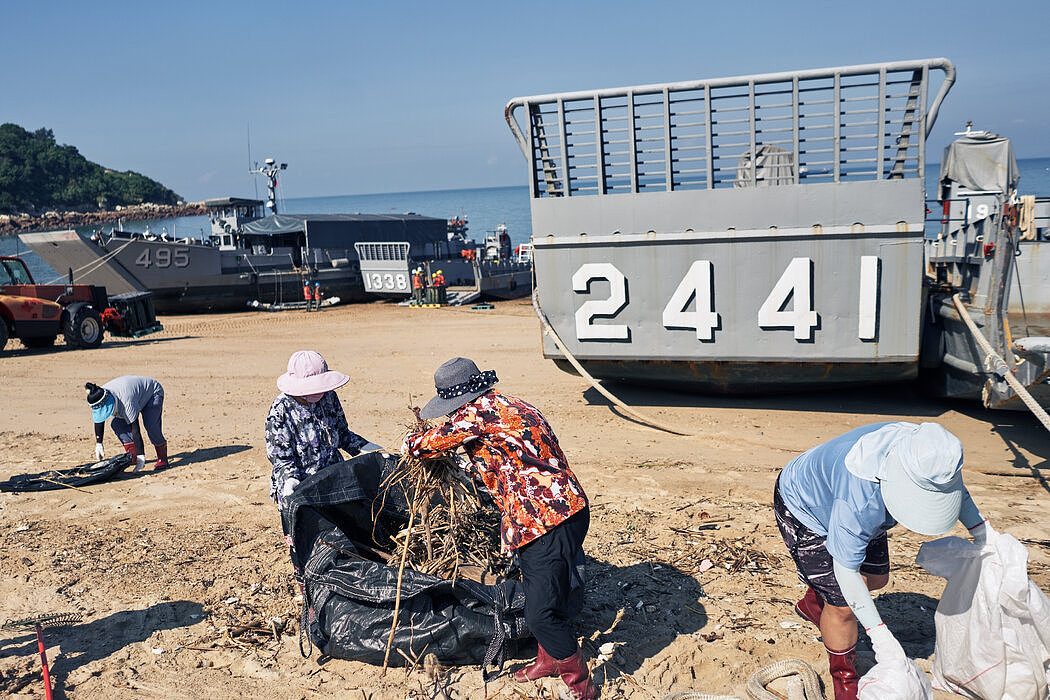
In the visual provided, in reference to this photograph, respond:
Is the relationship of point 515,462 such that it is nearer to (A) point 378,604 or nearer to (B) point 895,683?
(A) point 378,604

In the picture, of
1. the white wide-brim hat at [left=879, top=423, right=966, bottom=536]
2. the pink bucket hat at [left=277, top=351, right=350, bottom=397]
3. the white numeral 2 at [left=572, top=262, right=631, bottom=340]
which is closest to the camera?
the white wide-brim hat at [left=879, top=423, right=966, bottom=536]

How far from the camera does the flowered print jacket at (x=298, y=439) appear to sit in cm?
483

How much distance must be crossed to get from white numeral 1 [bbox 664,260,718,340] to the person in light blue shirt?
5.37 meters

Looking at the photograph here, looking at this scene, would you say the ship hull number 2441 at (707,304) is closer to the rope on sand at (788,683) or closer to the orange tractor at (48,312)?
the rope on sand at (788,683)

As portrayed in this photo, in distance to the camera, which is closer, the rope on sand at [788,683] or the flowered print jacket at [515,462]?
the flowered print jacket at [515,462]

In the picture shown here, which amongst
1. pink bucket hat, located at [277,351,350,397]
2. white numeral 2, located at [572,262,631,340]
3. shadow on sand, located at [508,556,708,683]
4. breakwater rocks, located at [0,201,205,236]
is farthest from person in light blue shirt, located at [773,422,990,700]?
breakwater rocks, located at [0,201,205,236]

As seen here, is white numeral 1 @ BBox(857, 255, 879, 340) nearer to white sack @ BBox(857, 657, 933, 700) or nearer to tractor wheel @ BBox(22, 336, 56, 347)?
white sack @ BBox(857, 657, 933, 700)

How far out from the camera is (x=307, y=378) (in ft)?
15.7

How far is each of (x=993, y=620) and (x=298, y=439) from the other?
3592mm

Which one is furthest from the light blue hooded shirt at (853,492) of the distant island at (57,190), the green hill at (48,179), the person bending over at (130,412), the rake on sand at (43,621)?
the green hill at (48,179)

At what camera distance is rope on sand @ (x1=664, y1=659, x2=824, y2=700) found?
12.7 feet

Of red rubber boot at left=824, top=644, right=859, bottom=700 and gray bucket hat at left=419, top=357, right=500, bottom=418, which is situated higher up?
gray bucket hat at left=419, top=357, right=500, bottom=418

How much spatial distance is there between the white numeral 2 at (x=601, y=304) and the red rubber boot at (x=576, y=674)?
19.3ft

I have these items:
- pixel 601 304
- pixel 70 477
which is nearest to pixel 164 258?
pixel 70 477
